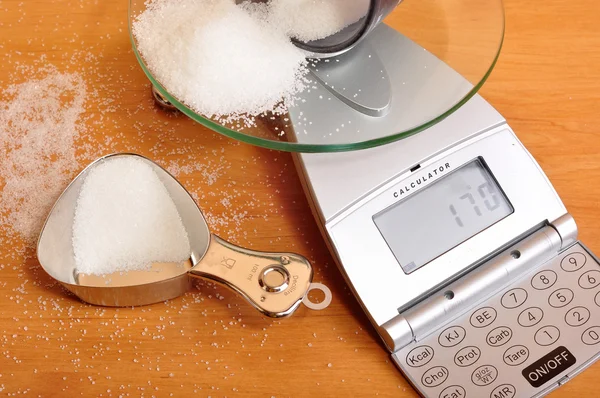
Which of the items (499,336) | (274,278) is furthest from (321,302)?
(499,336)

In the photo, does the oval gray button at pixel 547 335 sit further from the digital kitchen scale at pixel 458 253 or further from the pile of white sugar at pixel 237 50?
the pile of white sugar at pixel 237 50

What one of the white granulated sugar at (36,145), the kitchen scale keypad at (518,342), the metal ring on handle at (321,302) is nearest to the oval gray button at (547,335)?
the kitchen scale keypad at (518,342)

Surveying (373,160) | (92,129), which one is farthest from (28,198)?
(373,160)

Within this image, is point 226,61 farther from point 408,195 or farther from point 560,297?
point 560,297

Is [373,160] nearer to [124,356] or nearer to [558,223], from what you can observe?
[558,223]

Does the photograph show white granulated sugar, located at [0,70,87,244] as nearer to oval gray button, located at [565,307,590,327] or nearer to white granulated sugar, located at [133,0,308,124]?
white granulated sugar, located at [133,0,308,124]

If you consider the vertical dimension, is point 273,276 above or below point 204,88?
below
